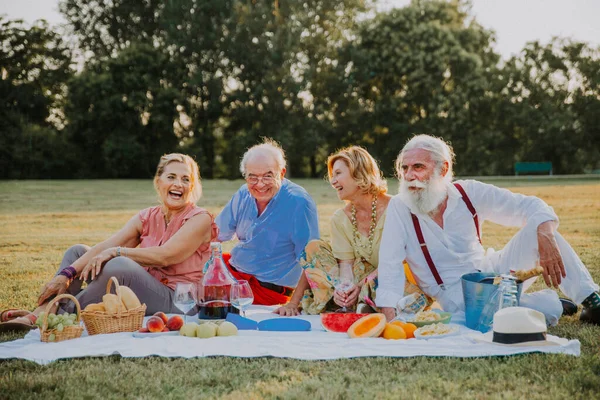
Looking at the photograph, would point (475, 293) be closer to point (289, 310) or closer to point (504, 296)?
point (504, 296)

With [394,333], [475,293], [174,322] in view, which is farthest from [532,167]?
[174,322]

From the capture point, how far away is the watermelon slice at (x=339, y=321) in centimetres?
462

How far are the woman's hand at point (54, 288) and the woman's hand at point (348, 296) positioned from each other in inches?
79.5

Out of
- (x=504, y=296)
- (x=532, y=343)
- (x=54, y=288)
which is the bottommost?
(x=532, y=343)

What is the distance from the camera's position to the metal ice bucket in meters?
4.37

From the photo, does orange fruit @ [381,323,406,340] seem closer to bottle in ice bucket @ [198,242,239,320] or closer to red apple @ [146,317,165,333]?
bottle in ice bucket @ [198,242,239,320]

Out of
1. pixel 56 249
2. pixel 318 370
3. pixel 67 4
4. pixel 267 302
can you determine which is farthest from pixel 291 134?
pixel 318 370

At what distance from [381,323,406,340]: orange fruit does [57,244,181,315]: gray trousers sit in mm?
1799

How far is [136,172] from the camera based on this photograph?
36750 mm

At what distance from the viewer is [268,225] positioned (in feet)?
18.5

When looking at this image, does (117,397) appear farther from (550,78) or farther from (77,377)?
(550,78)

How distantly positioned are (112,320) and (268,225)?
5.43 feet

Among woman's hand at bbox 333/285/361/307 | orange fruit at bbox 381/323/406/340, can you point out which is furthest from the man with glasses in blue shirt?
orange fruit at bbox 381/323/406/340

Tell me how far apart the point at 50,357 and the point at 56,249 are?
645cm
